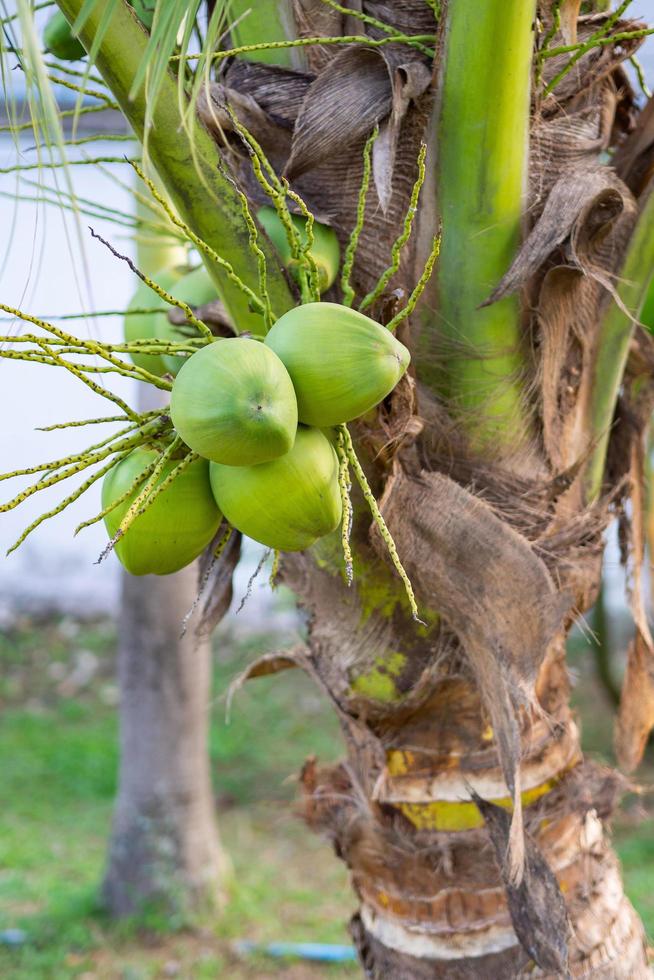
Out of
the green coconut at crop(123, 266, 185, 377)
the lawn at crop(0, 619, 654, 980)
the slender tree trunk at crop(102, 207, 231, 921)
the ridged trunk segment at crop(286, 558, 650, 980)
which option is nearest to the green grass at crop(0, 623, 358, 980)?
the lawn at crop(0, 619, 654, 980)

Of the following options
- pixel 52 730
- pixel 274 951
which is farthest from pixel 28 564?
pixel 274 951

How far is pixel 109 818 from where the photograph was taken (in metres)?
4.08

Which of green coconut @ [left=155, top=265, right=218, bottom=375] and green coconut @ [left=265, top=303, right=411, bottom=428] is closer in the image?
green coconut @ [left=265, top=303, right=411, bottom=428]

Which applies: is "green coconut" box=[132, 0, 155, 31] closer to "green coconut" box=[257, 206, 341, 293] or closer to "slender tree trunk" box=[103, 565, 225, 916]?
"green coconut" box=[257, 206, 341, 293]

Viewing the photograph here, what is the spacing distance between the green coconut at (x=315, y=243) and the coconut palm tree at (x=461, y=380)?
0.02 m

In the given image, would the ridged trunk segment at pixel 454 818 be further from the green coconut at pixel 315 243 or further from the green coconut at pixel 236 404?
the green coconut at pixel 236 404

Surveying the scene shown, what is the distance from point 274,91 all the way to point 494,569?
0.64 metres

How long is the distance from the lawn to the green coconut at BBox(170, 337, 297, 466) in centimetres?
109

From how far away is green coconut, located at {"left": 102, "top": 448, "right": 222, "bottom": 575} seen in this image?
927 mm

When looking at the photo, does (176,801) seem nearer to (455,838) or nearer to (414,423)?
(455,838)

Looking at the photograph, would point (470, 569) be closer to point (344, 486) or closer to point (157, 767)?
point (344, 486)

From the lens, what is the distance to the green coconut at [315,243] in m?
1.10

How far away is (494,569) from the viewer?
3.85 feet

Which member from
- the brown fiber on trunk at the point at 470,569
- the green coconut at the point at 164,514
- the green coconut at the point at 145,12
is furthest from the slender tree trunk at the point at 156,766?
the green coconut at the point at 164,514
